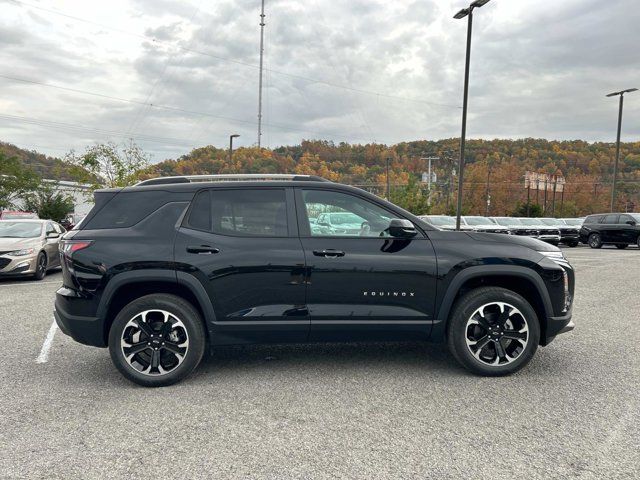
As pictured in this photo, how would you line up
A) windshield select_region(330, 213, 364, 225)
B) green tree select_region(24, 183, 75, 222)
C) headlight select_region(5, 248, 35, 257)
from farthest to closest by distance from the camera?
green tree select_region(24, 183, 75, 222), headlight select_region(5, 248, 35, 257), windshield select_region(330, 213, 364, 225)

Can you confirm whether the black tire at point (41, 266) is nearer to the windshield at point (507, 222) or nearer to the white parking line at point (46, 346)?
the white parking line at point (46, 346)

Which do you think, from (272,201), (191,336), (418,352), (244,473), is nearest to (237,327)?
(191,336)

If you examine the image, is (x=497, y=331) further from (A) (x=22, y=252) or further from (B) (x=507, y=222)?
(B) (x=507, y=222)

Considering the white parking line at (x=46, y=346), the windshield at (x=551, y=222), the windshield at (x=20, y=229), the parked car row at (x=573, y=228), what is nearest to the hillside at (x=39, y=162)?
the windshield at (x=20, y=229)

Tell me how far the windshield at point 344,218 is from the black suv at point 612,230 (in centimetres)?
2178

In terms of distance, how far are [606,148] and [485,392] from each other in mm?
84984

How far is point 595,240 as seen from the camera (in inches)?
904

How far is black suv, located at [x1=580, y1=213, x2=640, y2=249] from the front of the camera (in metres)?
21.6

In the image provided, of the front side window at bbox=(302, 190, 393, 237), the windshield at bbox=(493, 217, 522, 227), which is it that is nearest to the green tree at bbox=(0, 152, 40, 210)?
the windshield at bbox=(493, 217, 522, 227)

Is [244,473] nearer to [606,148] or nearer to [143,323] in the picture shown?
[143,323]

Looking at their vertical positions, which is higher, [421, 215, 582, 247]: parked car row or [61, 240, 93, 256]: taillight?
[61, 240, 93, 256]: taillight

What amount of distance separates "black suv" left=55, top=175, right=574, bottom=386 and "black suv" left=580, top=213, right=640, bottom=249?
20692 mm

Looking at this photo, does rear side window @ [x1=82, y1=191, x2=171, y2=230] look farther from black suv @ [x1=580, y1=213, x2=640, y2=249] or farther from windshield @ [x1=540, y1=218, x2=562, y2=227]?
windshield @ [x1=540, y1=218, x2=562, y2=227]

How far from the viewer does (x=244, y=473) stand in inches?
108
